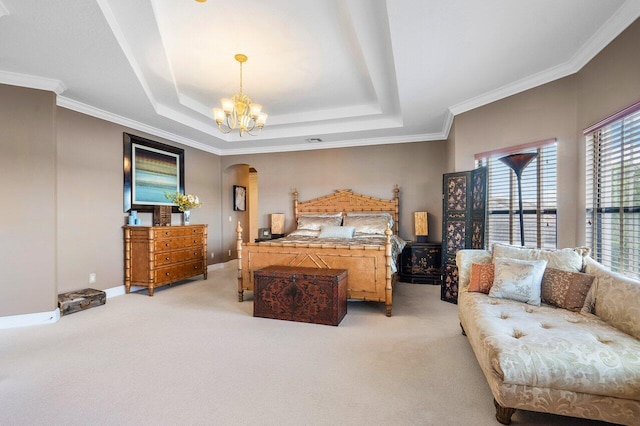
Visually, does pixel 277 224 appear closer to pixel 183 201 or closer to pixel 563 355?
pixel 183 201

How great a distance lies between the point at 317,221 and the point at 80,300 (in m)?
3.69

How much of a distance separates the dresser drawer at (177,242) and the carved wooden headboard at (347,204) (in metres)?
2.01

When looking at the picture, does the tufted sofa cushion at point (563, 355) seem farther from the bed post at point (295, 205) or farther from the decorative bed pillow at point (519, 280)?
the bed post at point (295, 205)

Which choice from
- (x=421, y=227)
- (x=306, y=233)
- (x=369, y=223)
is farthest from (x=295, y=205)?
(x=421, y=227)

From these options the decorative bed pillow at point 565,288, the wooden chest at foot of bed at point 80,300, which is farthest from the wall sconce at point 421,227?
the wooden chest at foot of bed at point 80,300

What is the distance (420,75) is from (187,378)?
11.6ft

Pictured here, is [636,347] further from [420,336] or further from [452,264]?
[452,264]

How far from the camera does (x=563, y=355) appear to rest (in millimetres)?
1578

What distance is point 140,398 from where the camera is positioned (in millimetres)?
1971

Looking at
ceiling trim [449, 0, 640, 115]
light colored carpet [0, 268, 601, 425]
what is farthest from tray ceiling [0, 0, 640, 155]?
light colored carpet [0, 268, 601, 425]

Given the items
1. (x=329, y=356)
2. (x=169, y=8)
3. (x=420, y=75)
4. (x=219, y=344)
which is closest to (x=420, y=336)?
(x=329, y=356)

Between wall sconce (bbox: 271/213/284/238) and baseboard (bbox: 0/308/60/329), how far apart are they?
3.66 metres

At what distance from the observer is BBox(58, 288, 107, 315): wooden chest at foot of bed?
360cm

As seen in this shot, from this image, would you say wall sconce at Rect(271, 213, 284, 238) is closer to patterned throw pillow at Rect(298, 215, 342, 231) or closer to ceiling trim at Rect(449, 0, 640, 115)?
patterned throw pillow at Rect(298, 215, 342, 231)
